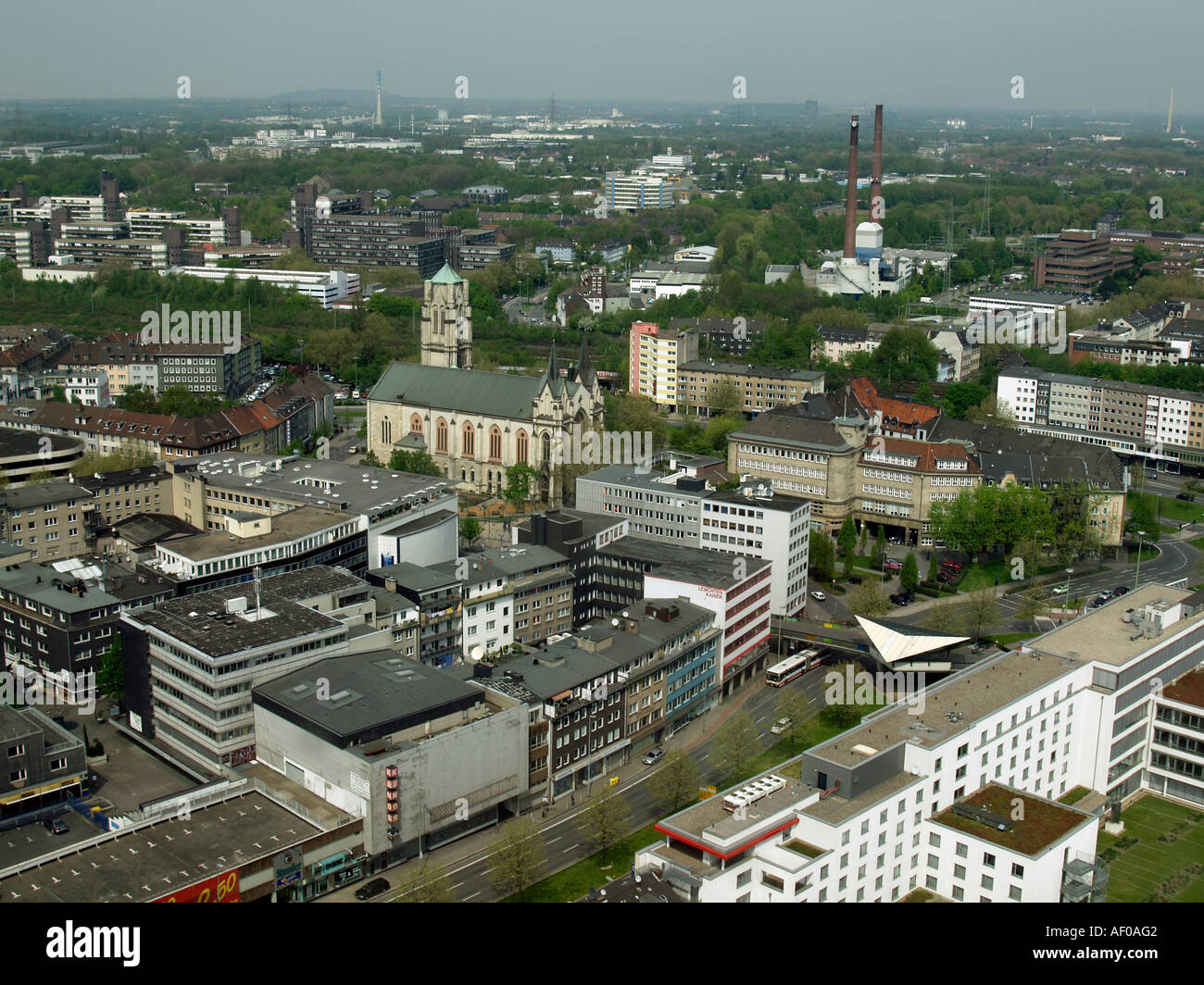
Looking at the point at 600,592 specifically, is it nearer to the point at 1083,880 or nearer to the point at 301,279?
the point at 1083,880

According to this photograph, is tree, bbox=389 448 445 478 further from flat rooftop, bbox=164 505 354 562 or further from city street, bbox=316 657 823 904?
city street, bbox=316 657 823 904

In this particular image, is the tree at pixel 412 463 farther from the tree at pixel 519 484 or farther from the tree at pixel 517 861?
the tree at pixel 517 861

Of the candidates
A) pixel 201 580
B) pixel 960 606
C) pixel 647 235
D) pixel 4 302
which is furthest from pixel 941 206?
pixel 201 580

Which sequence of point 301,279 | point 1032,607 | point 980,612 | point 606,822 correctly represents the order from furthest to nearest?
point 301,279 → point 1032,607 → point 980,612 → point 606,822

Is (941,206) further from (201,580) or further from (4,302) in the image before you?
(201,580)

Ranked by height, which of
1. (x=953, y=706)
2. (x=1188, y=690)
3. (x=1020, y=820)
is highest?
(x=953, y=706)

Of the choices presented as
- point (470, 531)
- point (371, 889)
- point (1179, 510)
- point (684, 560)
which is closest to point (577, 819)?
→ point (371, 889)

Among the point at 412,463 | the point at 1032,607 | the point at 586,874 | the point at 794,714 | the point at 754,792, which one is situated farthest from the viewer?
the point at 412,463
